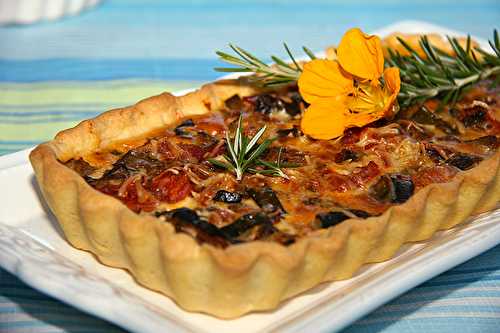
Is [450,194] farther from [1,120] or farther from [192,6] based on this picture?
[192,6]

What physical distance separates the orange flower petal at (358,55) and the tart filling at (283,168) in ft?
1.09

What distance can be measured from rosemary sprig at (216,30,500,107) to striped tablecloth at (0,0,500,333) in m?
1.16

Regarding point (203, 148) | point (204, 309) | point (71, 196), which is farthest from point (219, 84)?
point (204, 309)

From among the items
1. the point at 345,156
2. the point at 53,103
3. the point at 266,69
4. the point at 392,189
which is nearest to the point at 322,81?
the point at 266,69

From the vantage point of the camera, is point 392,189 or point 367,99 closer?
point 392,189

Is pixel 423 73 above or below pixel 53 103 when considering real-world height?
above

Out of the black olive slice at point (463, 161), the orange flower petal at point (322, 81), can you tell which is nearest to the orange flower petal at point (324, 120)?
the orange flower petal at point (322, 81)

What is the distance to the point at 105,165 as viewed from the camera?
4.18 metres

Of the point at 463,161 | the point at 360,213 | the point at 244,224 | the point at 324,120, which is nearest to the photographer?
the point at 244,224

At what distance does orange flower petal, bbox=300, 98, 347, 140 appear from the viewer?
4.50 metres

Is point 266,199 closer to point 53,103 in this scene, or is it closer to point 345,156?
point 345,156

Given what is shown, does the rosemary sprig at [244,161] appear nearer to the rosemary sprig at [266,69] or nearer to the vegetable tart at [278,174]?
the vegetable tart at [278,174]

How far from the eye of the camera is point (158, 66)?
7156 mm

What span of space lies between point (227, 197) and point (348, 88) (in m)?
1.27
